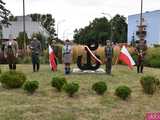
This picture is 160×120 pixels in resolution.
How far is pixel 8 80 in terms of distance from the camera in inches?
557

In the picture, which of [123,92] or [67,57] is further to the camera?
[67,57]

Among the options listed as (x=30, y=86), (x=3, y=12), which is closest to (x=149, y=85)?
(x=30, y=86)

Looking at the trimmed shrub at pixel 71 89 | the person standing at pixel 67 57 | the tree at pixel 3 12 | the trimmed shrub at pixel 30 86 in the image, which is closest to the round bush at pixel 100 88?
the trimmed shrub at pixel 71 89

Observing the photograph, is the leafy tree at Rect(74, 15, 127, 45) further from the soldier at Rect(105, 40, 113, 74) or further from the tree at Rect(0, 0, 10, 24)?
the soldier at Rect(105, 40, 113, 74)

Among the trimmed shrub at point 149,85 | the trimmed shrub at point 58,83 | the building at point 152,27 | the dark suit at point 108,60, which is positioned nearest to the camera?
the trimmed shrub at point 58,83

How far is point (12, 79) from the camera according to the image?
14.1 metres

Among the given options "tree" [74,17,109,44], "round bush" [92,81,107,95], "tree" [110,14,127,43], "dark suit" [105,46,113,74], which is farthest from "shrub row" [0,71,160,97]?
"tree" [110,14,127,43]

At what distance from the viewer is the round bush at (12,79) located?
46.3 feet

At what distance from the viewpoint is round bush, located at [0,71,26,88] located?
14.1m

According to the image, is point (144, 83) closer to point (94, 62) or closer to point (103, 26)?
point (94, 62)

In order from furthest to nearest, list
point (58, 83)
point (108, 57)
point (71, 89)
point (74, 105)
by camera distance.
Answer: point (108, 57) < point (58, 83) < point (71, 89) < point (74, 105)

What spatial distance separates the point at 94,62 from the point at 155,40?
50929 mm

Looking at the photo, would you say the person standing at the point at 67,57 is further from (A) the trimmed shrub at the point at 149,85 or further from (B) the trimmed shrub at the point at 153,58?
(B) the trimmed shrub at the point at 153,58

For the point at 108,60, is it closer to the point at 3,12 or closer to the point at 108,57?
the point at 108,57
